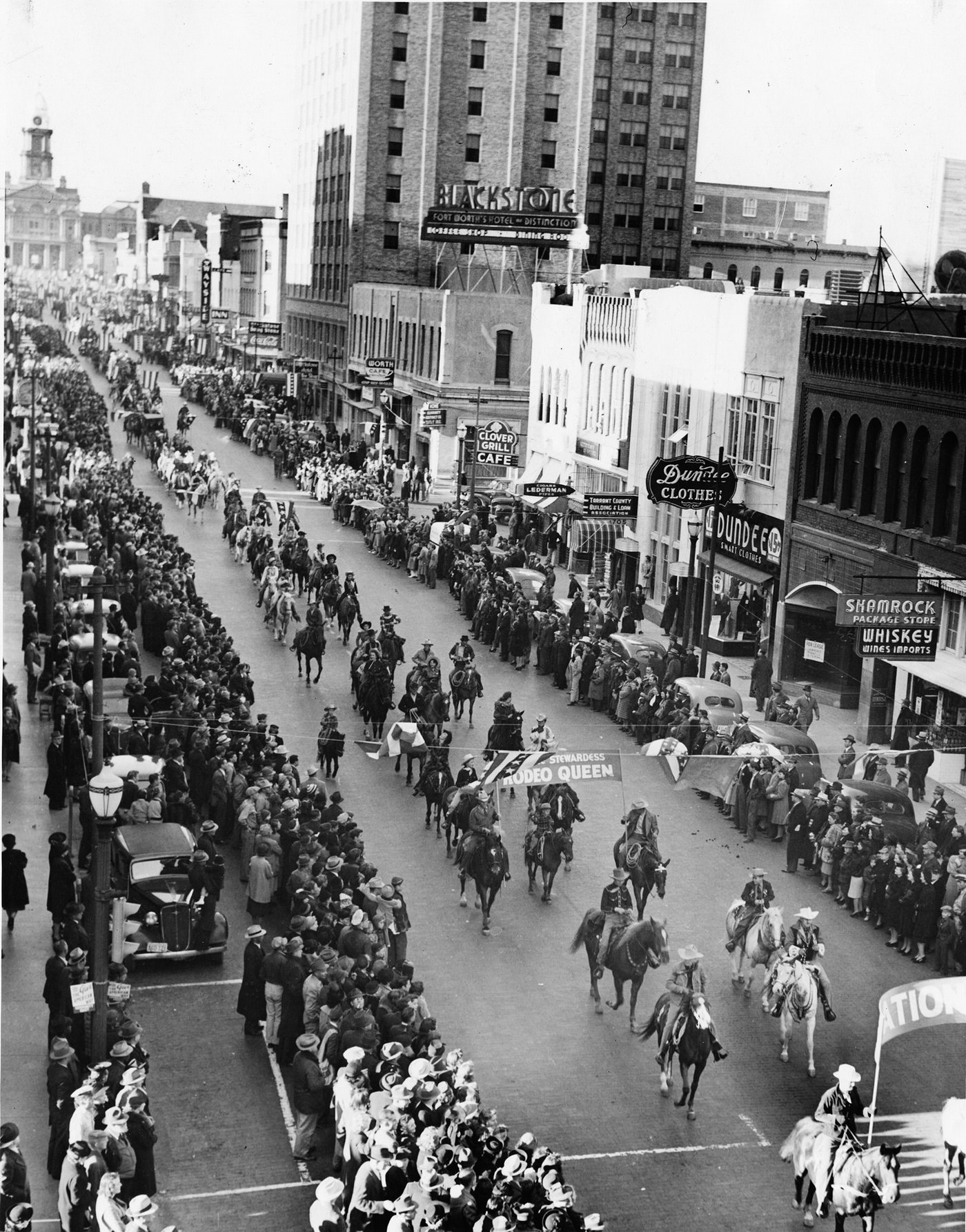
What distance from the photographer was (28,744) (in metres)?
31.7

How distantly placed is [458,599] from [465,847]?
2111 cm

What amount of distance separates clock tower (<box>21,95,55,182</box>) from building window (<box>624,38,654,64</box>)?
97961 millimetres

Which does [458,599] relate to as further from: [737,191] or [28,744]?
[737,191]

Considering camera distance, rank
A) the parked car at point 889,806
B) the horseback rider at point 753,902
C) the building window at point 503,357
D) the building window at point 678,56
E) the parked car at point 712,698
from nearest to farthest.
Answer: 1. the horseback rider at point 753,902
2. the parked car at point 889,806
3. the parked car at point 712,698
4. the building window at point 503,357
5. the building window at point 678,56

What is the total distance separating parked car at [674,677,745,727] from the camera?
31078mm

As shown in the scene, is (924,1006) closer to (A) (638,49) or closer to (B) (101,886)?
(B) (101,886)

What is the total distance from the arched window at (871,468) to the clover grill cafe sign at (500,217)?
40613mm

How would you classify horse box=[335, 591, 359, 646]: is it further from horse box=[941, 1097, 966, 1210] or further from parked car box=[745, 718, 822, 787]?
horse box=[941, 1097, 966, 1210]

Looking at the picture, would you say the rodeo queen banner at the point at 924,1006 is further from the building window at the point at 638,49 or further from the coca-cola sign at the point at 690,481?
the building window at the point at 638,49

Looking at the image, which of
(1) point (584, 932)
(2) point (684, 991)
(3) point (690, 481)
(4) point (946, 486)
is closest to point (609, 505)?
(3) point (690, 481)

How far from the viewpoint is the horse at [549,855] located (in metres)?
24.0

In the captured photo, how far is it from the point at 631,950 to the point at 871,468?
2095cm

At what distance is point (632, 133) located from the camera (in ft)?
402

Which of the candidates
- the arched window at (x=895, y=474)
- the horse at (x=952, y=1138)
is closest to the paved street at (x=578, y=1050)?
the horse at (x=952, y=1138)
